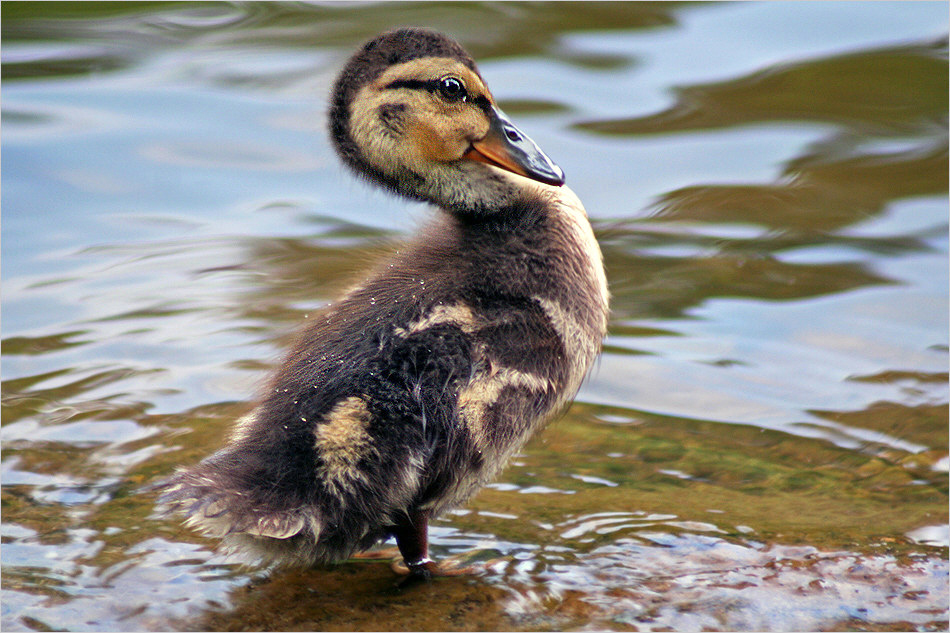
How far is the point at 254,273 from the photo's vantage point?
17.1ft

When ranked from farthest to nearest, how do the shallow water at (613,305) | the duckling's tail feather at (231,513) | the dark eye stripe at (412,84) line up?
the dark eye stripe at (412,84) < the shallow water at (613,305) < the duckling's tail feather at (231,513)

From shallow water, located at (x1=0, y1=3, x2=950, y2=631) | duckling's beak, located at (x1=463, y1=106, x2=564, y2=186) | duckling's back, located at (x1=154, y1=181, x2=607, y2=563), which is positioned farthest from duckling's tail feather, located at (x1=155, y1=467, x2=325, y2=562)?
duckling's beak, located at (x1=463, y1=106, x2=564, y2=186)

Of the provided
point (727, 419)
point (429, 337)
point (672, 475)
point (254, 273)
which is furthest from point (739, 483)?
point (254, 273)

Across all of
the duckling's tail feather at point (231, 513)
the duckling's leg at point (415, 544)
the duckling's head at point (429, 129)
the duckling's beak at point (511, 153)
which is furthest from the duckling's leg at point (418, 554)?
the duckling's beak at point (511, 153)

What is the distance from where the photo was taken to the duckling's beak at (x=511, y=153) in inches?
127

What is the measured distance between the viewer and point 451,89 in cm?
321

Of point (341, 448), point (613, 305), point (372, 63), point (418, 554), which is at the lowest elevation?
point (418, 554)

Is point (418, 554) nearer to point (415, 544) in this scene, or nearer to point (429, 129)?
point (415, 544)

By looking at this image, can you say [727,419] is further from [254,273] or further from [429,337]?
[254,273]

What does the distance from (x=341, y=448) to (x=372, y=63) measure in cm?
112

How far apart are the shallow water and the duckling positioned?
284mm

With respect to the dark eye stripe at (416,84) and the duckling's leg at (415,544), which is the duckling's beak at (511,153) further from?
the duckling's leg at (415,544)

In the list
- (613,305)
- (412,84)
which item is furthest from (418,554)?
(613,305)

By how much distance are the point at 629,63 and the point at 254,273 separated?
10.5 ft
